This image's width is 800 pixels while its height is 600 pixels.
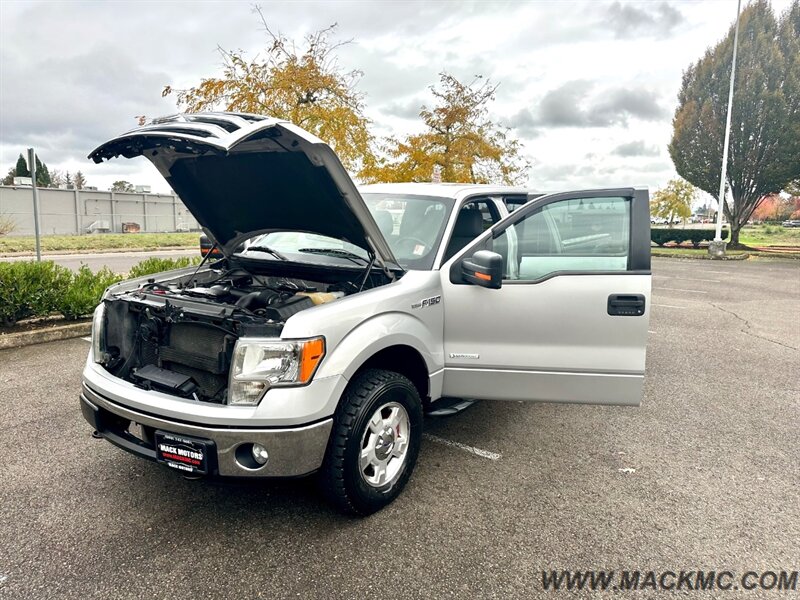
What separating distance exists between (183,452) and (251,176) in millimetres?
1703

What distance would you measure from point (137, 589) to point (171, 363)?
3.67 feet

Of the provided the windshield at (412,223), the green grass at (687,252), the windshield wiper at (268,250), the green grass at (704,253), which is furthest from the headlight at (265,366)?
the green grass at (687,252)

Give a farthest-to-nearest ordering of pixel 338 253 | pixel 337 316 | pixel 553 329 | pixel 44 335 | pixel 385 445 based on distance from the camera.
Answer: pixel 44 335 → pixel 338 253 → pixel 553 329 → pixel 385 445 → pixel 337 316

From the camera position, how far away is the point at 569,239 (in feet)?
12.5

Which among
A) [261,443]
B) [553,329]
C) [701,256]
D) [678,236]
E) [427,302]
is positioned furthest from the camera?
[678,236]

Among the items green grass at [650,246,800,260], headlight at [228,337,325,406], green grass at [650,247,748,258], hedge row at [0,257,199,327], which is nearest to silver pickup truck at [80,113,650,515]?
headlight at [228,337,325,406]

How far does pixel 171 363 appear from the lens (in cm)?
294

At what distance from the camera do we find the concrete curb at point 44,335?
5907 millimetres

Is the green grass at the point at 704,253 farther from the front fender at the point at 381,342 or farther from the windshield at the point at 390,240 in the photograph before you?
the front fender at the point at 381,342

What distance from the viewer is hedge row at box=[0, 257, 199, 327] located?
6.17 m

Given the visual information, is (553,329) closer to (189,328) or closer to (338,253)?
(338,253)

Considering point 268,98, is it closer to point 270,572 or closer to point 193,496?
point 193,496

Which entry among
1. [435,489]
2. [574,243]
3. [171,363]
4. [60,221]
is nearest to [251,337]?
[171,363]

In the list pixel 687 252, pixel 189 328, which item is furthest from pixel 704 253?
pixel 189 328
